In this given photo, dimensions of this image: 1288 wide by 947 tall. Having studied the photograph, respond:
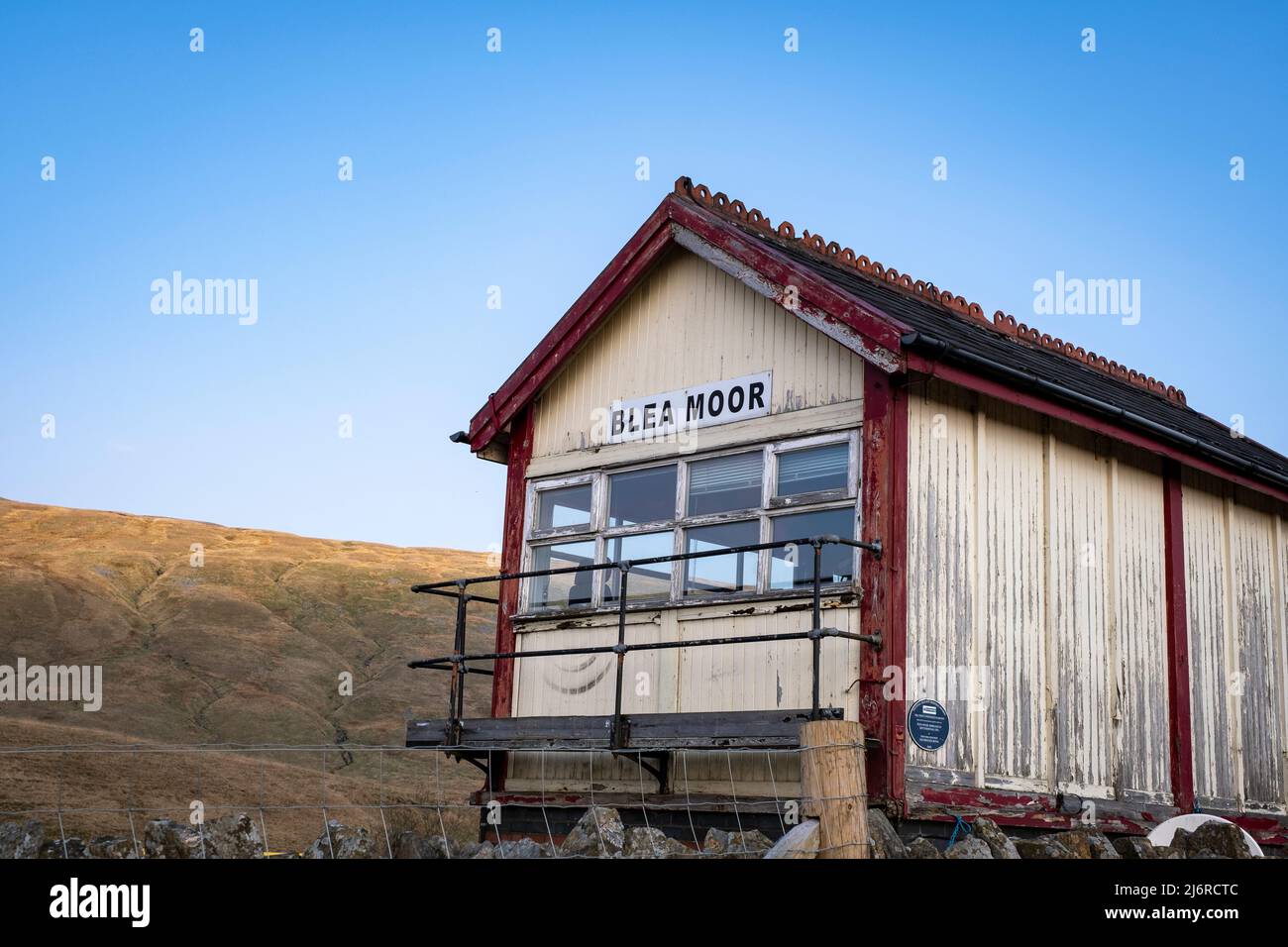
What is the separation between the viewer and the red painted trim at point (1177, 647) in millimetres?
14008

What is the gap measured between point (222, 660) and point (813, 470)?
36.7 metres

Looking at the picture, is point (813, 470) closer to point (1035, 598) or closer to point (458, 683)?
point (1035, 598)

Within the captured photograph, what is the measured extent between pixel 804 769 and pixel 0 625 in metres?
45.0

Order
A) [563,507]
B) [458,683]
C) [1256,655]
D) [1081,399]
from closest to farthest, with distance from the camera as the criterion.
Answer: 1. [1081,399]
2. [458,683]
3. [563,507]
4. [1256,655]

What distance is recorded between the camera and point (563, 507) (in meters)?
14.4

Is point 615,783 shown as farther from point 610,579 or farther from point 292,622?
point 292,622

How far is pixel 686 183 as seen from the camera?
1384 cm

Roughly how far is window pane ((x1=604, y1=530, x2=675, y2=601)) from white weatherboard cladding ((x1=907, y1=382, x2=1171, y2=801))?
101 inches

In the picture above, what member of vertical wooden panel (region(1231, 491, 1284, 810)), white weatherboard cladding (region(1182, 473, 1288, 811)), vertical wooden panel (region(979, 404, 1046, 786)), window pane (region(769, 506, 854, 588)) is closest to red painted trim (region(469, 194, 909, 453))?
window pane (region(769, 506, 854, 588))

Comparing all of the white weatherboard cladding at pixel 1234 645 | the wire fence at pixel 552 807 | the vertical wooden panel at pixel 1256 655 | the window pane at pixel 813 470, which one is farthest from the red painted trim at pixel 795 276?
the vertical wooden panel at pixel 1256 655

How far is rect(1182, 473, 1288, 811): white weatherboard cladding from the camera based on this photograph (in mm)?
14812

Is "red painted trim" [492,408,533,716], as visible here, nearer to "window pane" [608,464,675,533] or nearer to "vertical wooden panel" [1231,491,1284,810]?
"window pane" [608,464,675,533]

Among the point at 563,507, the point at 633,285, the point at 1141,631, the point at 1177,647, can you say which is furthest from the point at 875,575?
the point at 1177,647

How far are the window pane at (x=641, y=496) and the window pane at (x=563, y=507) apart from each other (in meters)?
0.36
